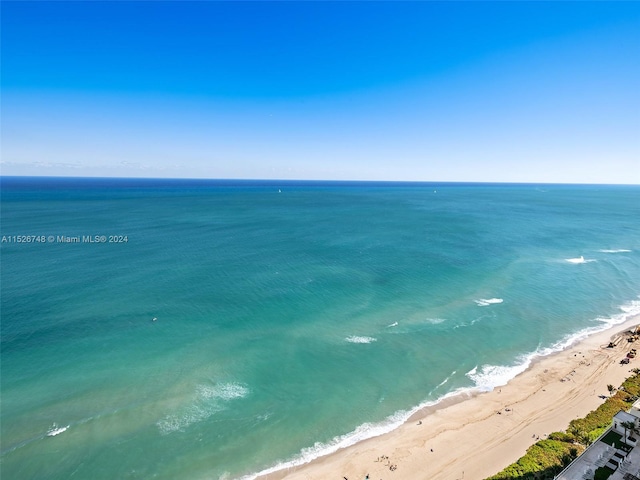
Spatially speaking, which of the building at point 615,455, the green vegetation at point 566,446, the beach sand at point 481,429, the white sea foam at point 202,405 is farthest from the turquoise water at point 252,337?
the building at point 615,455

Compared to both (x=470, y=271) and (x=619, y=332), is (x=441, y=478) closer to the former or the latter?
(x=619, y=332)

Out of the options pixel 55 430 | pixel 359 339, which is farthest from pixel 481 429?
pixel 55 430

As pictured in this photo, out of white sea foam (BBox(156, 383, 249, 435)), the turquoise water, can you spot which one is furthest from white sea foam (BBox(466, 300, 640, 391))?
white sea foam (BBox(156, 383, 249, 435))

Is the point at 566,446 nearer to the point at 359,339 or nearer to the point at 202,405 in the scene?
the point at 359,339

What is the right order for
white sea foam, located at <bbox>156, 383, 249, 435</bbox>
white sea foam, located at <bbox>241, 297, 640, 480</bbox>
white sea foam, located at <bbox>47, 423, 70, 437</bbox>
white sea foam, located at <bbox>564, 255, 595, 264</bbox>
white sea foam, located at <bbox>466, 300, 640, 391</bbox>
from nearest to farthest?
white sea foam, located at <bbox>241, 297, 640, 480</bbox>, white sea foam, located at <bbox>47, 423, 70, 437</bbox>, white sea foam, located at <bbox>156, 383, 249, 435</bbox>, white sea foam, located at <bbox>466, 300, 640, 391</bbox>, white sea foam, located at <bbox>564, 255, 595, 264</bbox>

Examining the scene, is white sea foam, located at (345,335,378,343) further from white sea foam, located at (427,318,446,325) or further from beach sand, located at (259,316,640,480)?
beach sand, located at (259,316,640,480)

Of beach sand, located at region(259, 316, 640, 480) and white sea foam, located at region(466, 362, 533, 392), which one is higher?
white sea foam, located at region(466, 362, 533, 392)
